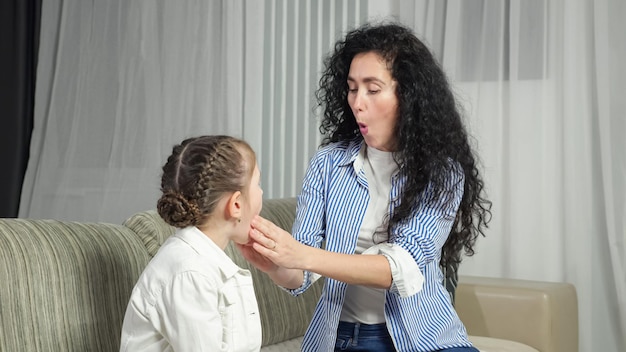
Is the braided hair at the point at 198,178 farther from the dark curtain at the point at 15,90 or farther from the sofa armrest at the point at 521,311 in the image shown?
the dark curtain at the point at 15,90

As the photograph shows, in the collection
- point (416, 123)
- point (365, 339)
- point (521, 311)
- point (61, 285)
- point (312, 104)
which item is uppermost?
point (312, 104)

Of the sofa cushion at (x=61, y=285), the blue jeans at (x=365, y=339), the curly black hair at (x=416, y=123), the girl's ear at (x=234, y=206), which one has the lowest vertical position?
the blue jeans at (x=365, y=339)

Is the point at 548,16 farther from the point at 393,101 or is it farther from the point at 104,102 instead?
the point at 104,102

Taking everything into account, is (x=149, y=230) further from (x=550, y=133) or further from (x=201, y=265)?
(x=550, y=133)

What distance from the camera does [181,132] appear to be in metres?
4.03

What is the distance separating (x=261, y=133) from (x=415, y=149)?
212cm

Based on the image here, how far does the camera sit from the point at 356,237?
5.82ft

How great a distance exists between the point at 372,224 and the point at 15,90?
308 centimetres

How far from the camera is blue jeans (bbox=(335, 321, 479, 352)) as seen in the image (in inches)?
67.5

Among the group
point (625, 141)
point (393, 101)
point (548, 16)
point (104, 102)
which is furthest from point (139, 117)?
point (393, 101)

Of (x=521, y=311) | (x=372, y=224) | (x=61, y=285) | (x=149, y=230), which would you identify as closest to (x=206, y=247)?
(x=61, y=285)

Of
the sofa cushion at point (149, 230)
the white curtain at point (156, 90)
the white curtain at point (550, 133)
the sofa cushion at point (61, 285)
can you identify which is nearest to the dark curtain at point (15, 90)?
the white curtain at point (156, 90)

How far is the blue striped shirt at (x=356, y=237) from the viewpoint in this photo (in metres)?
1.69

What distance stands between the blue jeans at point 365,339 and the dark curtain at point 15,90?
3.10 m
